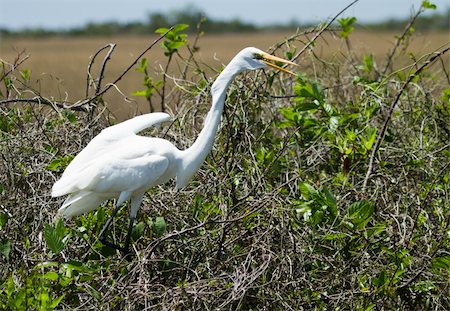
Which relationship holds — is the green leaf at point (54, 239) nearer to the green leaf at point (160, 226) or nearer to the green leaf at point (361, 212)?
the green leaf at point (160, 226)

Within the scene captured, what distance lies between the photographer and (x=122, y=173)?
3617mm

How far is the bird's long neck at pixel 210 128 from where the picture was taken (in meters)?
3.64

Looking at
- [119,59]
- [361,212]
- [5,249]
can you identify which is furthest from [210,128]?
[119,59]

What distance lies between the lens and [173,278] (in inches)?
136

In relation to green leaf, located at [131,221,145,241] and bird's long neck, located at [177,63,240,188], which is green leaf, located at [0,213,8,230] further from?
bird's long neck, located at [177,63,240,188]

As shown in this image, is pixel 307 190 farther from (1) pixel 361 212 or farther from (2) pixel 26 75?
(2) pixel 26 75

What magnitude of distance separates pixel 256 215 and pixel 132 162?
55 centimetres

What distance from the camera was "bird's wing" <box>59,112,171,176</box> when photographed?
3611 millimetres

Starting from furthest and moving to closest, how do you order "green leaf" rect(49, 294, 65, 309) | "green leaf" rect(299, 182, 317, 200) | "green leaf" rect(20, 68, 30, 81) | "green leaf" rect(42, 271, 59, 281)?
"green leaf" rect(20, 68, 30, 81), "green leaf" rect(299, 182, 317, 200), "green leaf" rect(42, 271, 59, 281), "green leaf" rect(49, 294, 65, 309)

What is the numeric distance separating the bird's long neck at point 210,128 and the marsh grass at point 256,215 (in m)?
0.13

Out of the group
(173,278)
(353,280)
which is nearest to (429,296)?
(353,280)

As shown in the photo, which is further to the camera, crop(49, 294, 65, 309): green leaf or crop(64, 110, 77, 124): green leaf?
crop(64, 110, 77, 124): green leaf

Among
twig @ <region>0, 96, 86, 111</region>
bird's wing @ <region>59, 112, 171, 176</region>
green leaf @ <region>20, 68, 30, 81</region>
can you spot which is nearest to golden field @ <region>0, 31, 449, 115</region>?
green leaf @ <region>20, 68, 30, 81</region>

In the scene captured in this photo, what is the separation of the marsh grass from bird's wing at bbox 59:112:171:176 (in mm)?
128
